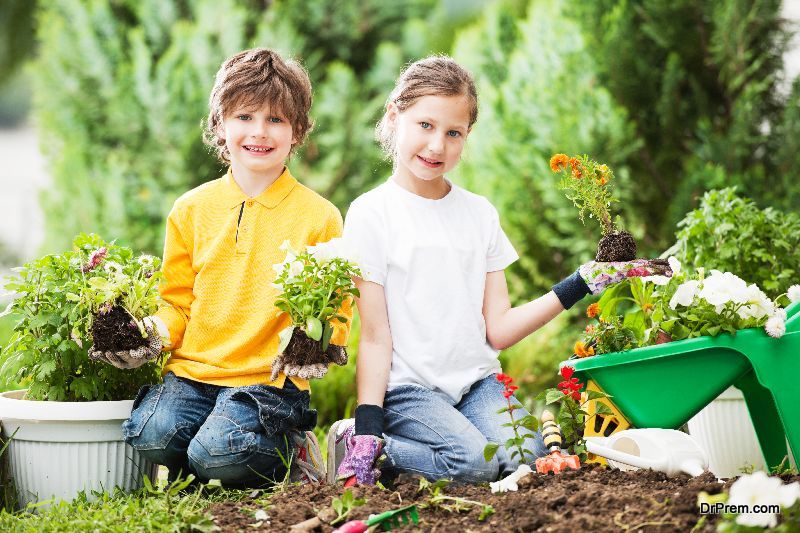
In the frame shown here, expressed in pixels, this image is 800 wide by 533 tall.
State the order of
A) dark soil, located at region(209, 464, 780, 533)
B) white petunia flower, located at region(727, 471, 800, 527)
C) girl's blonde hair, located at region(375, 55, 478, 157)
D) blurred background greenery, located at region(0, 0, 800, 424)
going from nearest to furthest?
1. white petunia flower, located at region(727, 471, 800, 527)
2. dark soil, located at region(209, 464, 780, 533)
3. girl's blonde hair, located at region(375, 55, 478, 157)
4. blurred background greenery, located at region(0, 0, 800, 424)

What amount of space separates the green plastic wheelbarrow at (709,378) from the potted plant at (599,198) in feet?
1.09

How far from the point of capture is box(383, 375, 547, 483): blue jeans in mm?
2523

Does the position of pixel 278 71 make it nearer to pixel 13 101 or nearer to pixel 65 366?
pixel 65 366

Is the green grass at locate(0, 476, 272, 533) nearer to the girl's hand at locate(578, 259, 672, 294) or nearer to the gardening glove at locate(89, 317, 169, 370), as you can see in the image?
the gardening glove at locate(89, 317, 169, 370)

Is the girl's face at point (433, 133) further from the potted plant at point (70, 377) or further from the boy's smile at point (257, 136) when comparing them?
the potted plant at point (70, 377)

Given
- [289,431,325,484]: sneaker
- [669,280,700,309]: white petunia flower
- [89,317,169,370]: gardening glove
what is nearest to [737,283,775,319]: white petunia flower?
[669,280,700,309]: white petunia flower

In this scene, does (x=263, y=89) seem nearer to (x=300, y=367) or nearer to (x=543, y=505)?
(x=300, y=367)

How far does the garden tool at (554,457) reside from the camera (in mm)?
2268

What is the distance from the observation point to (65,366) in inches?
104

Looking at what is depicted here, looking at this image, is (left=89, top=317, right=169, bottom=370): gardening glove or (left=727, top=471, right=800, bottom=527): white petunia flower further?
(left=89, top=317, right=169, bottom=370): gardening glove

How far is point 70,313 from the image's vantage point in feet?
8.52

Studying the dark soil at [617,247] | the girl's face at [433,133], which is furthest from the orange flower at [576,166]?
the girl's face at [433,133]

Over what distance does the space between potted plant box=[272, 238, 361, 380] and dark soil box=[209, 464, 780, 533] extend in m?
0.36

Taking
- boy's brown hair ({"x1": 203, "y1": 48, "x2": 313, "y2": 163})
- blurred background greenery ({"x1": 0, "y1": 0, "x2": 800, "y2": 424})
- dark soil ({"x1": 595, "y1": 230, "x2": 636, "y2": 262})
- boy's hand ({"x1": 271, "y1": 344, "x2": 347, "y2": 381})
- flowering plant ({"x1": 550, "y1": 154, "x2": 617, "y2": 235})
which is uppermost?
blurred background greenery ({"x1": 0, "y1": 0, "x2": 800, "y2": 424})
